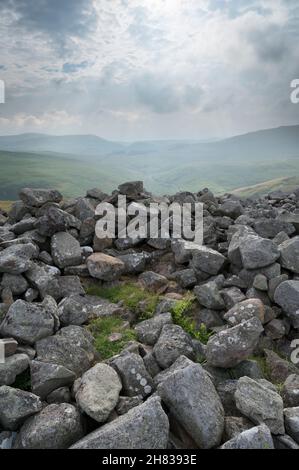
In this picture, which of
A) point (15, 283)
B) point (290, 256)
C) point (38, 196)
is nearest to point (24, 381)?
point (15, 283)

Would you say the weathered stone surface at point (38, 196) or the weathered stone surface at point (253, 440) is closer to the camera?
the weathered stone surface at point (253, 440)

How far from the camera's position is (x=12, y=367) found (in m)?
9.36

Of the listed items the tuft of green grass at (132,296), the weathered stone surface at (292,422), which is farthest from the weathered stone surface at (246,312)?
the weathered stone surface at (292,422)

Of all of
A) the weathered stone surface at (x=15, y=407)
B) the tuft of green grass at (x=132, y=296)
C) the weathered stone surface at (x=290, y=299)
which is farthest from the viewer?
the tuft of green grass at (x=132, y=296)

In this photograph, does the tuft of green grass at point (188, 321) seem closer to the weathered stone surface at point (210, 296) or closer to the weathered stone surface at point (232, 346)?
the weathered stone surface at point (210, 296)

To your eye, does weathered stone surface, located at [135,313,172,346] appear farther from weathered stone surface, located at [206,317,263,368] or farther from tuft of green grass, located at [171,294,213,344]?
weathered stone surface, located at [206,317,263,368]

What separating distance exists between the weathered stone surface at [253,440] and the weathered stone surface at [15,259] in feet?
31.4

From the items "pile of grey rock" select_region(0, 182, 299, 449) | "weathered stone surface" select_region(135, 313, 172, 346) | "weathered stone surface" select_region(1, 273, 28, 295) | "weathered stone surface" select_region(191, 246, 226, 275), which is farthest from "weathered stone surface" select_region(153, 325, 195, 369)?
"weathered stone surface" select_region(1, 273, 28, 295)

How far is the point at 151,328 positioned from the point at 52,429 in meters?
5.13

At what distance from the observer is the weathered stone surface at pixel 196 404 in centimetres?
793

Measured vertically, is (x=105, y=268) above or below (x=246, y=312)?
above

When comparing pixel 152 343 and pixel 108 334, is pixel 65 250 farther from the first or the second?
pixel 152 343

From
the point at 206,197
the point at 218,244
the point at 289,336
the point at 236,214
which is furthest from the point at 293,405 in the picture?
the point at 206,197
